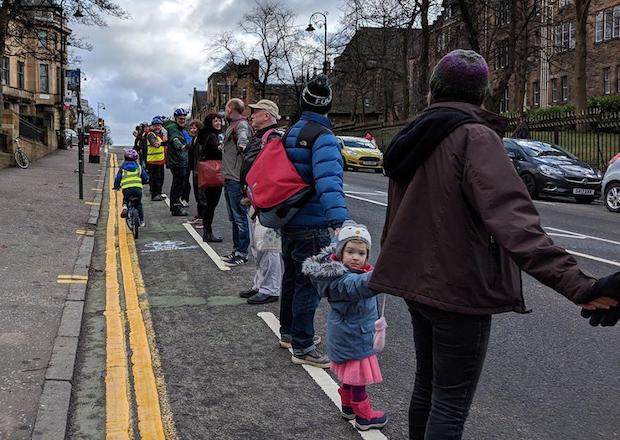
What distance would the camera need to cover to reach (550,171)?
1855cm

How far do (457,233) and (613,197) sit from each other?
603 inches

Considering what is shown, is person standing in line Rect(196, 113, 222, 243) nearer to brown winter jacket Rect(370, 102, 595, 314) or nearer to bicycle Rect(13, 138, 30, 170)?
brown winter jacket Rect(370, 102, 595, 314)

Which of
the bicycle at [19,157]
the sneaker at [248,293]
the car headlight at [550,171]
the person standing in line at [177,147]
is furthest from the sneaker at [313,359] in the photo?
the bicycle at [19,157]

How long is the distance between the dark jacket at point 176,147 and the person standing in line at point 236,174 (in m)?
3.86

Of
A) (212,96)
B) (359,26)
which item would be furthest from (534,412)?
(212,96)

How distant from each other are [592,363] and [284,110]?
86.3 meters

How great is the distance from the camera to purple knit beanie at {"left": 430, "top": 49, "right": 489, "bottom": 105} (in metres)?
2.65

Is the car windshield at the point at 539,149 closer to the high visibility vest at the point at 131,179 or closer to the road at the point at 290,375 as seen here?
the high visibility vest at the point at 131,179

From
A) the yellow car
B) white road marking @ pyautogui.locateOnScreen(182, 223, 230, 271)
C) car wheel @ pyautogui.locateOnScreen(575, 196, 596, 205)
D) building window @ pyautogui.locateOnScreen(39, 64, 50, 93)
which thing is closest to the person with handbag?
white road marking @ pyautogui.locateOnScreen(182, 223, 230, 271)

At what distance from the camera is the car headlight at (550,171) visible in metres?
18.4

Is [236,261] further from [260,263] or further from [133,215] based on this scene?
[133,215]

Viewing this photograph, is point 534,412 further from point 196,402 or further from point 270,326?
point 270,326

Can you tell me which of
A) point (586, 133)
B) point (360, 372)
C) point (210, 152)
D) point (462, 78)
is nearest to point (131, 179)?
point (210, 152)

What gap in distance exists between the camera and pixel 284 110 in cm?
8962
